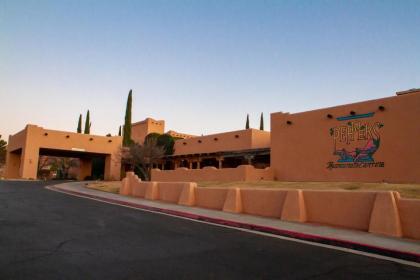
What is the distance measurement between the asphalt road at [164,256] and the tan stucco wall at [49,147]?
3833 centimetres

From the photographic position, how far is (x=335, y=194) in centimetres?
1081

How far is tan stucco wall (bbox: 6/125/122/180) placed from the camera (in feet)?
146

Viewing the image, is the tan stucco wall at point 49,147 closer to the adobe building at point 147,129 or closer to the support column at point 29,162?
the support column at point 29,162

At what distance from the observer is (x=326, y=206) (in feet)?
36.5

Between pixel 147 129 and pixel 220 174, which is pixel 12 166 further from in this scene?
pixel 220 174

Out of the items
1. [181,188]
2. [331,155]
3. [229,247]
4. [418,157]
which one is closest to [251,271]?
[229,247]

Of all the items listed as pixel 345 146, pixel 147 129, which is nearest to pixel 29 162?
pixel 147 129

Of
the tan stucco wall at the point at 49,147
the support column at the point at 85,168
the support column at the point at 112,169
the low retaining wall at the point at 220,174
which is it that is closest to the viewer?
the low retaining wall at the point at 220,174

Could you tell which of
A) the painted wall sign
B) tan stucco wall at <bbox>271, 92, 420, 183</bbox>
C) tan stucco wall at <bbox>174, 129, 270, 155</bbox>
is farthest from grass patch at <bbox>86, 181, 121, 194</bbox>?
the painted wall sign

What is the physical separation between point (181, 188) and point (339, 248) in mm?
11240

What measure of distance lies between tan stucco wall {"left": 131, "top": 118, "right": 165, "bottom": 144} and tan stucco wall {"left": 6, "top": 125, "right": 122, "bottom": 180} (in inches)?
216

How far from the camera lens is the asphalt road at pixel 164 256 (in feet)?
18.0

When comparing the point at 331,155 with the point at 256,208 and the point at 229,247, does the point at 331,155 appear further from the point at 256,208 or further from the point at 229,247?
the point at 229,247

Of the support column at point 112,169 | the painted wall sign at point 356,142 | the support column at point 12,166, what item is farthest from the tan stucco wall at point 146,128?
the painted wall sign at point 356,142
